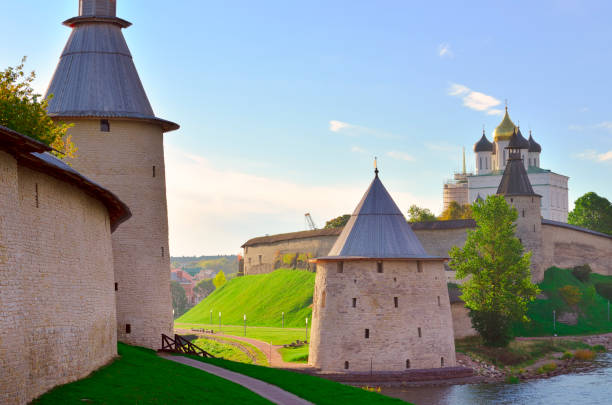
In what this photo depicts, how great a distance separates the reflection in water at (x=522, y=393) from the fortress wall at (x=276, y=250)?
3115 cm

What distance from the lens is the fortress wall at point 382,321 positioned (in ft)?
121

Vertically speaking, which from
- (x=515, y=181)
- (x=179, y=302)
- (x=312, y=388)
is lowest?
(x=179, y=302)

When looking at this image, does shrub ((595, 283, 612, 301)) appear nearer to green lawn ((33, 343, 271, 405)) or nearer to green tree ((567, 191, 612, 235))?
green tree ((567, 191, 612, 235))

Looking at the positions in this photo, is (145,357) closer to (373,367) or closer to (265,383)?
(265,383)

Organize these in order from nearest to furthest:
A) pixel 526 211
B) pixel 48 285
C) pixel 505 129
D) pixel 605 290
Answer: pixel 48 285 < pixel 526 211 < pixel 605 290 < pixel 505 129

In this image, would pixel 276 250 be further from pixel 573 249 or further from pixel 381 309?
pixel 381 309

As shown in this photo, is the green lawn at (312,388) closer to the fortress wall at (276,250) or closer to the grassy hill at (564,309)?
the grassy hill at (564,309)

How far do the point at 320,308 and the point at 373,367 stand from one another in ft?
12.2

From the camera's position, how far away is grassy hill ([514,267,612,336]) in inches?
2138

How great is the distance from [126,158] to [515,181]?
4211 cm

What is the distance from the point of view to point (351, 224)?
4003 centimetres

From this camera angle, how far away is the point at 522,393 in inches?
1398

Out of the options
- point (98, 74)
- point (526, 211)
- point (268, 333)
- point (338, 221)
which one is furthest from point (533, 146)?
point (98, 74)

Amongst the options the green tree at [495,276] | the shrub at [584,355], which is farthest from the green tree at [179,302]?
the shrub at [584,355]
